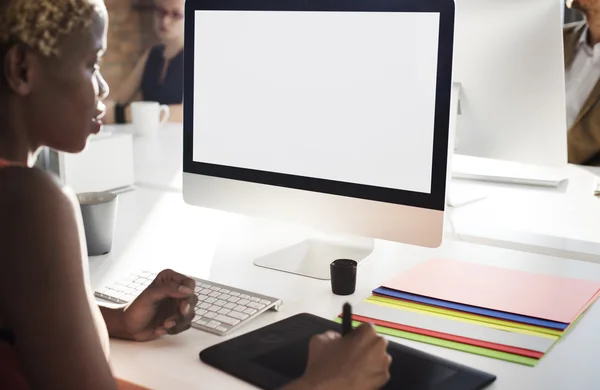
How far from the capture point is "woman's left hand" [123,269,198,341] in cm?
111

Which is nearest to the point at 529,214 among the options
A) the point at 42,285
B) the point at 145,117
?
the point at 42,285

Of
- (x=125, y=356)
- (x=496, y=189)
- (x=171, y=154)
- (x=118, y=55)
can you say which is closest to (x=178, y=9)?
(x=118, y=55)

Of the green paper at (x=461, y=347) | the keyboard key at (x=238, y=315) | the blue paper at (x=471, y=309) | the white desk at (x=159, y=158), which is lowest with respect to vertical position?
the green paper at (x=461, y=347)

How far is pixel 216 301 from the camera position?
1228mm

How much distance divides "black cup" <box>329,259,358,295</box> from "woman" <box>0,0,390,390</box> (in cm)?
37

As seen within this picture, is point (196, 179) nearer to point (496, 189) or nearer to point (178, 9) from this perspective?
point (496, 189)

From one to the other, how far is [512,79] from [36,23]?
4.23 ft

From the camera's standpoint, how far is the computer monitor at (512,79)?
5.60 ft

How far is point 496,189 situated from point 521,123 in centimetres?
24

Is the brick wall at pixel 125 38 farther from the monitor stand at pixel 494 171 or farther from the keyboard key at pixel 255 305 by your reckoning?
the keyboard key at pixel 255 305

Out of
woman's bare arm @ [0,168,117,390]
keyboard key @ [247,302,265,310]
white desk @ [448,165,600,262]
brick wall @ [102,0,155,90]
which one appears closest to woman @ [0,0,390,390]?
woman's bare arm @ [0,168,117,390]

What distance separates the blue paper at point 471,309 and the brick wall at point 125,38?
2.62 meters

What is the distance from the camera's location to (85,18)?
2.67 feet

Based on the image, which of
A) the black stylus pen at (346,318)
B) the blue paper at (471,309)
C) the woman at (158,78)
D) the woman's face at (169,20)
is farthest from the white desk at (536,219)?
the woman's face at (169,20)
